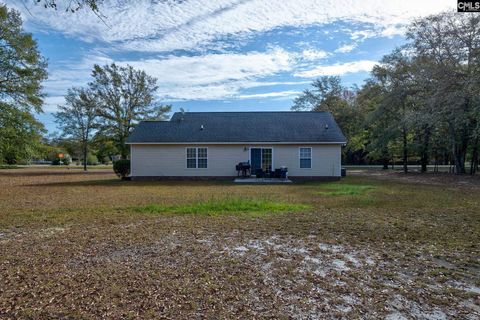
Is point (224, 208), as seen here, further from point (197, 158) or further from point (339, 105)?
point (339, 105)

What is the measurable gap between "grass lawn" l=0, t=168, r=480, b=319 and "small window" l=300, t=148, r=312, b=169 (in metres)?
10.3

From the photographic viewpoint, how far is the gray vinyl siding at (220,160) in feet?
58.7

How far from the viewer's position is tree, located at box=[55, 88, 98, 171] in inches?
1182

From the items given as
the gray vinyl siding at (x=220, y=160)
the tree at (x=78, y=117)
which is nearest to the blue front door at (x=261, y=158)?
the gray vinyl siding at (x=220, y=160)

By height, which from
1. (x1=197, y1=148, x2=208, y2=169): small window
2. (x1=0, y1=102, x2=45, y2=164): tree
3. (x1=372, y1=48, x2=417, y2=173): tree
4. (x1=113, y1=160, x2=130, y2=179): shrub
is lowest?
(x1=113, y1=160, x2=130, y2=179): shrub

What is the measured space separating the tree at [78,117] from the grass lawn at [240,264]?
83.1 feet

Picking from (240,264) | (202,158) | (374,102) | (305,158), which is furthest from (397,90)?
(240,264)

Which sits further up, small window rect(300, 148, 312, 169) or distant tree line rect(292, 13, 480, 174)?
distant tree line rect(292, 13, 480, 174)

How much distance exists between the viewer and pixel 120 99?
1151 inches

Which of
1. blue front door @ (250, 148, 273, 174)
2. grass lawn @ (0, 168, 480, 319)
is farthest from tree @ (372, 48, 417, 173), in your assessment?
grass lawn @ (0, 168, 480, 319)

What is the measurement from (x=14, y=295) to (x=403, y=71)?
26.4 m

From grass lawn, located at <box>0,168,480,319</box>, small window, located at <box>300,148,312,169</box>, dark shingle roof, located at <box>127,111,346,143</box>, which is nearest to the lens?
grass lawn, located at <box>0,168,480,319</box>

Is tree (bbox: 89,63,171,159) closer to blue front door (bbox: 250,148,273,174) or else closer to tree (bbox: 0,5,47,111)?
tree (bbox: 0,5,47,111)

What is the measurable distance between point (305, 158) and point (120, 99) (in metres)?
19.9
